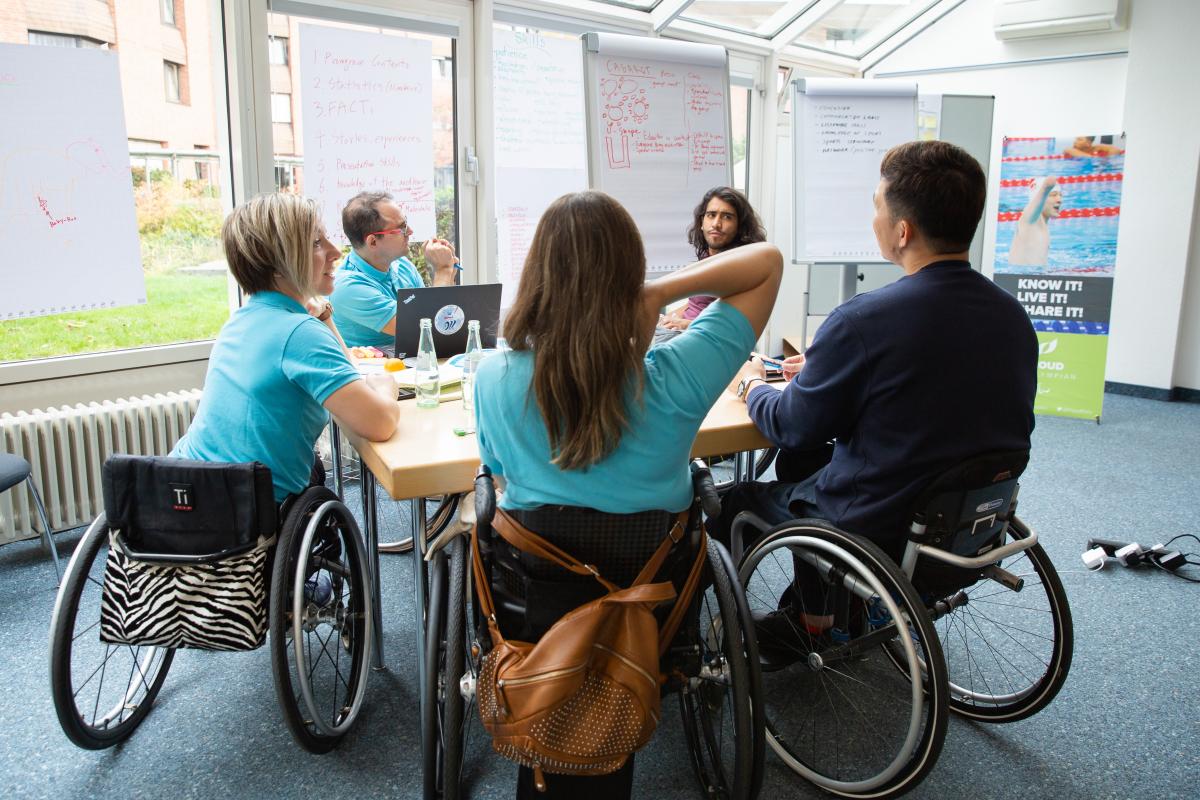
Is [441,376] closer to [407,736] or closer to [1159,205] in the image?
[407,736]

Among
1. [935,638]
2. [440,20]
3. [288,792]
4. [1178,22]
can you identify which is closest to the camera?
[935,638]

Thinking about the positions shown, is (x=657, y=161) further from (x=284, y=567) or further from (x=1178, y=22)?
(x=1178, y=22)

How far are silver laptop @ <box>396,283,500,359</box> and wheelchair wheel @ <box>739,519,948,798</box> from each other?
112 centimetres

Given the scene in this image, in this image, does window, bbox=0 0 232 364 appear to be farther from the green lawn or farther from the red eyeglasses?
the red eyeglasses

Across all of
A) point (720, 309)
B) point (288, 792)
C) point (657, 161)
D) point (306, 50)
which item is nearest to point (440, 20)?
point (306, 50)

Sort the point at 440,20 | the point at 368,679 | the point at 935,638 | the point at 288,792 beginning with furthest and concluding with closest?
the point at 440,20, the point at 368,679, the point at 288,792, the point at 935,638

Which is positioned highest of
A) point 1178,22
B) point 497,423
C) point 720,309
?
point 1178,22

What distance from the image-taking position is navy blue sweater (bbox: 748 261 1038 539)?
1547 mm

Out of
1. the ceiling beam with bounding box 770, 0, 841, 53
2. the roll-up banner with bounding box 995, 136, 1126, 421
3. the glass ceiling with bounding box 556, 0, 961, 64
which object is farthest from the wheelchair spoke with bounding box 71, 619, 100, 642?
the roll-up banner with bounding box 995, 136, 1126, 421

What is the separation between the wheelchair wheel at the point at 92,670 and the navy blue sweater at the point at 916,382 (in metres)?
1.41

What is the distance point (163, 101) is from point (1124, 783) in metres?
3.45

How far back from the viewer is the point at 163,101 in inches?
118

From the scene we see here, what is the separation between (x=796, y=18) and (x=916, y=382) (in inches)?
155

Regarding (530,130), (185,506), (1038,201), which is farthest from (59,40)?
(1038,201)
